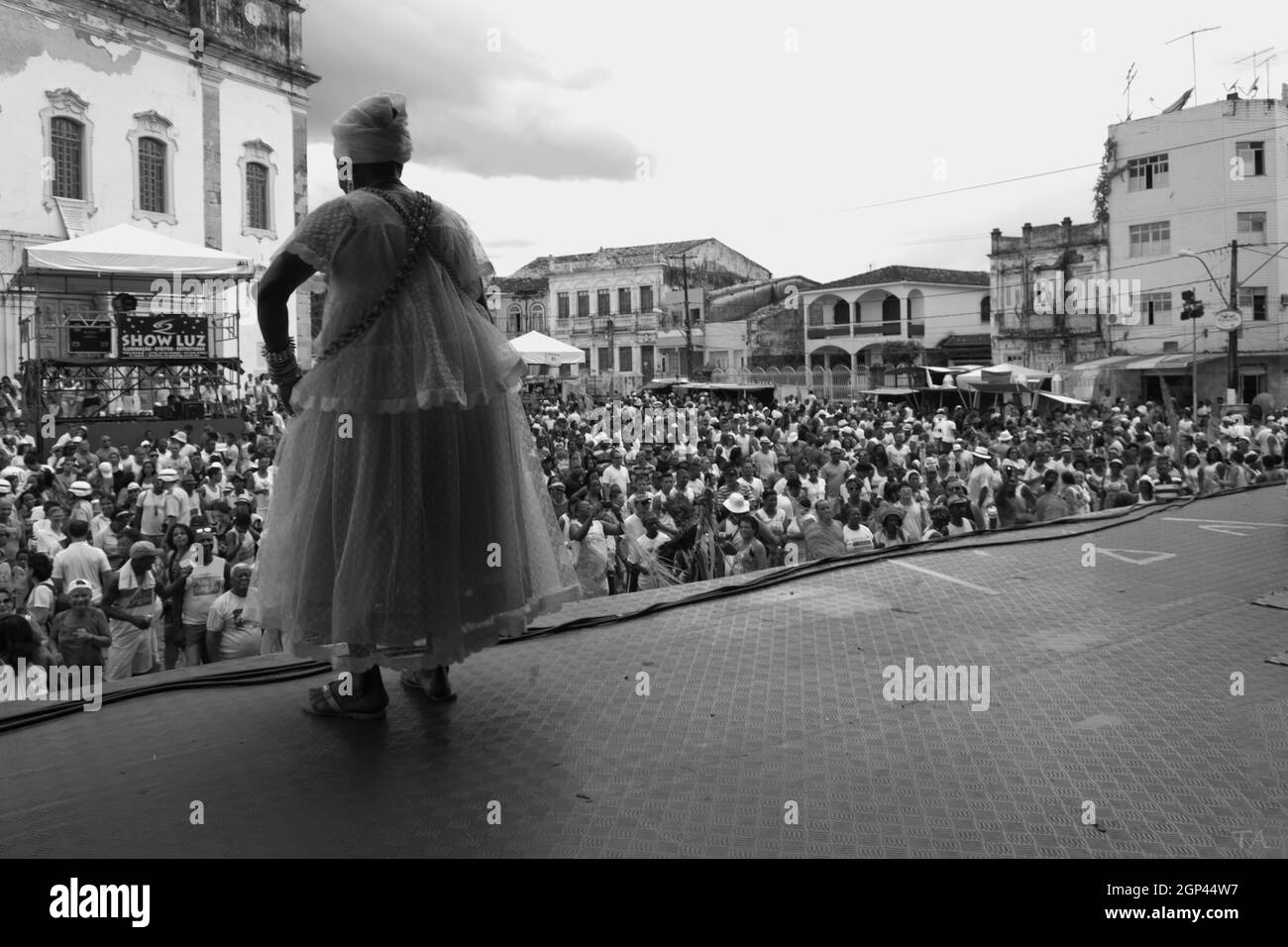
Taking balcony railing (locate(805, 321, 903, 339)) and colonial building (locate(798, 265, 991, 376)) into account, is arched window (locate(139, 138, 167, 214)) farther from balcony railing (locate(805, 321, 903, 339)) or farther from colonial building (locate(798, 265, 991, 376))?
balcony railing (locate(805, 321, 903, 339))

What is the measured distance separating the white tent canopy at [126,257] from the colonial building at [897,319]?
96.3ft

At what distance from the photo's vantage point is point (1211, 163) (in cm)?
3133

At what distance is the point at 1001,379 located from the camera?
27.8m

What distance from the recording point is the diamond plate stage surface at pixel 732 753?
1981 mm

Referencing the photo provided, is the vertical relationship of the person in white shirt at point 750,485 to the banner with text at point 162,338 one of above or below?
below

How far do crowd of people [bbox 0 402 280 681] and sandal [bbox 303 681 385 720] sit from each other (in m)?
2.26

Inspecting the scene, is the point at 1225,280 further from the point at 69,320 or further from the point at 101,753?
the point at 101,753

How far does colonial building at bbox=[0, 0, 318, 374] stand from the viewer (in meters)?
21.6

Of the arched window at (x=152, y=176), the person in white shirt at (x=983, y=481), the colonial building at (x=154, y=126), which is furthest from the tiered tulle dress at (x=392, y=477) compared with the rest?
Answer: the arched window at (x=152, y=176)

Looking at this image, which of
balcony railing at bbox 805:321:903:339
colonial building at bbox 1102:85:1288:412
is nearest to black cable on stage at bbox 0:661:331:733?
colonial building at bbox 1102:85:1288:412

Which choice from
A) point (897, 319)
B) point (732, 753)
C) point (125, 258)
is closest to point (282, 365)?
point (732, 753)

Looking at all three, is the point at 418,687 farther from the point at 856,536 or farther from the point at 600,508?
the point at 856,536

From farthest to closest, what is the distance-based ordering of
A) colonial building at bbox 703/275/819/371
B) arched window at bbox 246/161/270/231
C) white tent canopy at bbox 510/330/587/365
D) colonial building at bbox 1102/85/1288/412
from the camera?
colonial building at bbox 703/275/819/371, colonial building at bbox 1102/85/1288/412, arched window at bbox 246/161/270/231, white tent canopy at bbox 510/330/587/365

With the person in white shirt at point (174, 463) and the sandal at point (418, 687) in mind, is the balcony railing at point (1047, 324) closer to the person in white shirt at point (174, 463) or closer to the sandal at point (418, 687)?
the person in white shirt at point (174, 463)
